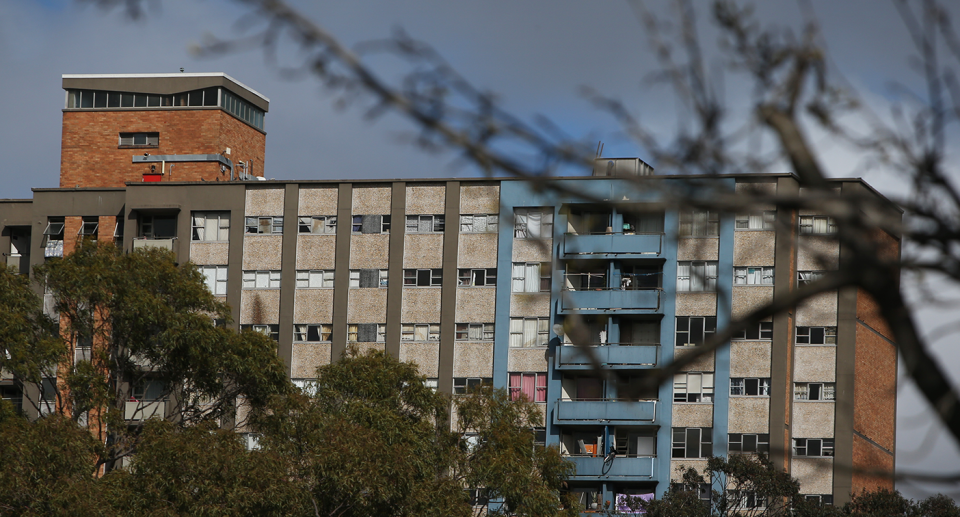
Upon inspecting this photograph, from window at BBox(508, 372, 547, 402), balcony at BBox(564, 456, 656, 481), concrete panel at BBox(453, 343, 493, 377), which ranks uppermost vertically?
concrete panel at BBox(453, 343, 493, 377)

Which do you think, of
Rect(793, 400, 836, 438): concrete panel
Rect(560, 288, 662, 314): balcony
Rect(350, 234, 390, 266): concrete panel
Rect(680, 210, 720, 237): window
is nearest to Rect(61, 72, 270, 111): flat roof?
Rect(350, 234, 390, 266): concrete panel

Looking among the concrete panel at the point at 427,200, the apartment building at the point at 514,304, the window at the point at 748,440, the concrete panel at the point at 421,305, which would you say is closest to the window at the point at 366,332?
the apartment building at the point at 514,304

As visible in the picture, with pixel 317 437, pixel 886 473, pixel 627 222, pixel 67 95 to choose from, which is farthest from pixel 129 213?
pixel 886 473

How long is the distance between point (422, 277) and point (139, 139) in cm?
2211

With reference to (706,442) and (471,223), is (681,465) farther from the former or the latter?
(471,223)

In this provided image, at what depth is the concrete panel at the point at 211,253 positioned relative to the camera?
7044cm

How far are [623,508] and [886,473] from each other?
2193 inches

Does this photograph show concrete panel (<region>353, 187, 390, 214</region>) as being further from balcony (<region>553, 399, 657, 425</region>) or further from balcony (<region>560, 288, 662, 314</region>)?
balcony (<region>553, 399, 657, 425</region>)

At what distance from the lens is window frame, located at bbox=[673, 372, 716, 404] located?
211 feet

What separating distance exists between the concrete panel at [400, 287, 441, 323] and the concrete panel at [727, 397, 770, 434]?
1491cm

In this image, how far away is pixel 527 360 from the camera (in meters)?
66.1

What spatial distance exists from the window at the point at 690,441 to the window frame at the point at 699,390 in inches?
52.8

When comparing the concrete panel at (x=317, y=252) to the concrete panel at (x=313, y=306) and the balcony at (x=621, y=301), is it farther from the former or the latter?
the balcony at (x=621, y=301)

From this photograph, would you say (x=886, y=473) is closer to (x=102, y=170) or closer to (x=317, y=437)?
(x=317, y=437)
